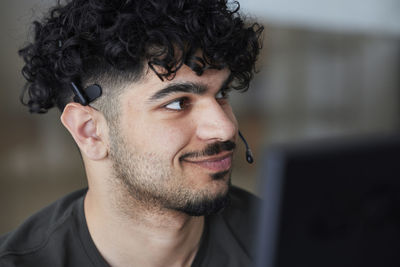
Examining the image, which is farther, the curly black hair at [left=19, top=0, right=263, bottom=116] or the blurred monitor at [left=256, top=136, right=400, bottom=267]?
the curly black hair at [left=19, top=0, right=263, bottom=116]

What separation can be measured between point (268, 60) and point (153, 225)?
3.10 metres

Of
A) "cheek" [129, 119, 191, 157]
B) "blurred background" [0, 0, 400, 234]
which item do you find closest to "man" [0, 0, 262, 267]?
Answer: "cheek" [129, 119, 191, 157]

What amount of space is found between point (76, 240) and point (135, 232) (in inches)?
5.9

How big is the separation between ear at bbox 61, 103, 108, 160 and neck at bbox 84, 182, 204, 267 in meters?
0.12

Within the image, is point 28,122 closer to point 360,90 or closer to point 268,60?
point 268,60

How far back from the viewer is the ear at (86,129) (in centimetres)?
114

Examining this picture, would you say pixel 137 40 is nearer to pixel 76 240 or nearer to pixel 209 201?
pixel 209 201

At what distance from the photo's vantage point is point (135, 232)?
1134mm

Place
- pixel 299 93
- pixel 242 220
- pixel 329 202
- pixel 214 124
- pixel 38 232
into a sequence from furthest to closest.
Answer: pixel 299 93
pixel 242 220
pixel 38 232
pixel 214 124
pixel 329 202

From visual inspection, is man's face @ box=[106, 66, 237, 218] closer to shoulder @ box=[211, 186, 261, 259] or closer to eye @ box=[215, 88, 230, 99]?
eye @ box=[215, 88, 230, 99]

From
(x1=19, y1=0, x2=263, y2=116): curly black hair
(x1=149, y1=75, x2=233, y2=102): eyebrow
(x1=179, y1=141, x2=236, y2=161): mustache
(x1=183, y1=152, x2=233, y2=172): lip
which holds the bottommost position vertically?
(x1=183, y1=152, x2=233, y2=172): lip

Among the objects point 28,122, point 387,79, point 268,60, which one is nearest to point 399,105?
point 387,79

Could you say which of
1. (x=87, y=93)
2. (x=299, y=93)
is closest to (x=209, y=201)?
(x=87, y=93)

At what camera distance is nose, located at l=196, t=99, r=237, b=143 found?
1017mm
